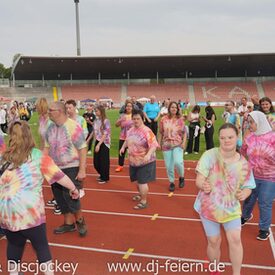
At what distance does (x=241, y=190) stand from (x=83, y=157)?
2.29 m

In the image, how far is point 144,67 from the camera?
5853cm

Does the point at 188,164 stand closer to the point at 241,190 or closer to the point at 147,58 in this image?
the point at 241,190

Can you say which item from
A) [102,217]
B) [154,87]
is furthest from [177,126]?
[154,87]

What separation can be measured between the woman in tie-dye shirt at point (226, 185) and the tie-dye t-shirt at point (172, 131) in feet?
12.7

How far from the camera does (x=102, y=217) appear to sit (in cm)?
614

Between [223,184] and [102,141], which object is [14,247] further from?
[102,141]

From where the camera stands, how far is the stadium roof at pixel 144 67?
52781mm

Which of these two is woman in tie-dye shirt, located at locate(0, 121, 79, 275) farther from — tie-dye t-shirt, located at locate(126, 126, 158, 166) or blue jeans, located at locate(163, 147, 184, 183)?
blue jeans, located at locate(163, 147, 184, 183)

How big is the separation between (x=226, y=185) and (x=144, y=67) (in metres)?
56.2

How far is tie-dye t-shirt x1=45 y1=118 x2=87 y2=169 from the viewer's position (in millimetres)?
4975

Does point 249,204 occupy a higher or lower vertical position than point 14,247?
lower

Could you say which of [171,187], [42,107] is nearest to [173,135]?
[171,187]

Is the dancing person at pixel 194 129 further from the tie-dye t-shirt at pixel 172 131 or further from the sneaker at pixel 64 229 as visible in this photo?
the sneaker at pixel 64 229

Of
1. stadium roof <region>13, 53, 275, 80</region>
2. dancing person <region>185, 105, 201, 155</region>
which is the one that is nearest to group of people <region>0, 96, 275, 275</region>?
dancing person <region>185, 105, 201, 155</region>
